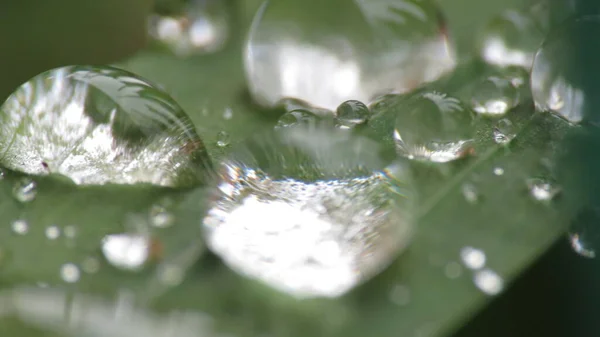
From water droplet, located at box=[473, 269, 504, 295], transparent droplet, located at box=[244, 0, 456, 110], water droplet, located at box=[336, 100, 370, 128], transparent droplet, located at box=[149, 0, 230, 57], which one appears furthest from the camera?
transparent droplet, located at box=[149, 0, 230, 57]

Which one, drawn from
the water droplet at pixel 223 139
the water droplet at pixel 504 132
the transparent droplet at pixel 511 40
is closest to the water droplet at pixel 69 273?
the water droplet at pixel 223 139

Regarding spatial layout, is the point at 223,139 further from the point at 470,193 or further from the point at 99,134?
the point at 470,193

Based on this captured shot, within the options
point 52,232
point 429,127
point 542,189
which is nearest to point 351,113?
point 429,127

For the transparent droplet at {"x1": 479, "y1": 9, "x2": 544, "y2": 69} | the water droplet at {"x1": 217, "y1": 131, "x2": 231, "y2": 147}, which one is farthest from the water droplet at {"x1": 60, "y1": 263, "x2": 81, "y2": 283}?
the transparent droplet at {"x1": 479, "y1": 9, "x2": 544, "y2": 69}

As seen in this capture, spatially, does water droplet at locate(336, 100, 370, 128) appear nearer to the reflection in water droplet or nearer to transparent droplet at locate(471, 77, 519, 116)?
transparent droplet at locate(471, 77, 519, 116)

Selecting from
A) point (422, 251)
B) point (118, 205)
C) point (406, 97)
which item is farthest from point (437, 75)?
point (118, 205)

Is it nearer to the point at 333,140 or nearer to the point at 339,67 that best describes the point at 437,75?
the point at 339,67
